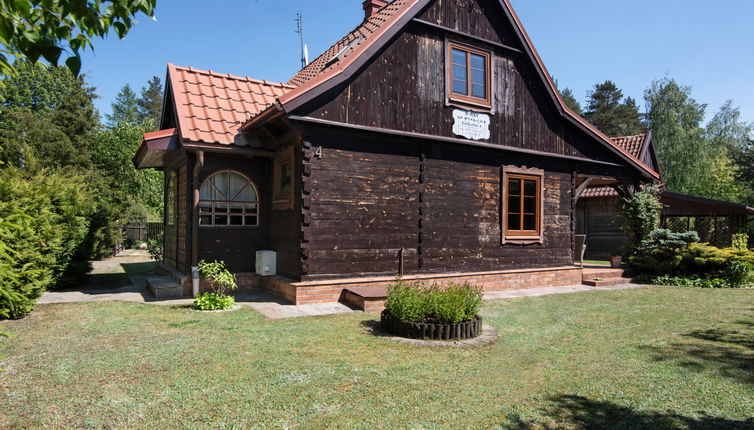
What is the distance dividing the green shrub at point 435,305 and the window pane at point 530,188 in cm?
644

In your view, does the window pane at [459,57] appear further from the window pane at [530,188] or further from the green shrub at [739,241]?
the green shrub at [739,241]

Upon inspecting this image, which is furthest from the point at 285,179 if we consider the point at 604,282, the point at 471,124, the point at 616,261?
the point at 616,261

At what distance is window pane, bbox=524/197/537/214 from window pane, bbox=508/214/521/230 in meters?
0.38

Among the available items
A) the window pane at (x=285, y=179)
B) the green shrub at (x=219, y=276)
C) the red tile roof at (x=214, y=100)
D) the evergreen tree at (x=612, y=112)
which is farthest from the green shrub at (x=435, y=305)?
the evergreen tree at (x=612, y=112)

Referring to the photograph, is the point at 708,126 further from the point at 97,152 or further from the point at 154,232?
the point at 97,152

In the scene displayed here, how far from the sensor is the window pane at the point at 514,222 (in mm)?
12141

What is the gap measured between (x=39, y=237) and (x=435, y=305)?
22.7 feet

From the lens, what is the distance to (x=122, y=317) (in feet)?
24.7

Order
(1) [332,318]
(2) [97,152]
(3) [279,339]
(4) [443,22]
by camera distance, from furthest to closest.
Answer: (2) [97,152] < (4) [443,22] < (1) [332,318] < (3) [279,339]

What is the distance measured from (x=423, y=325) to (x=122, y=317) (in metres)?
5.07

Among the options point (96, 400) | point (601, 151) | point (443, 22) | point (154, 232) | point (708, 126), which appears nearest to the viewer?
point (96, 400)

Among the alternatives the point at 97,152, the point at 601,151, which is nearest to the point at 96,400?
the point at 601,151

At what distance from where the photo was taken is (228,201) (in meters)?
10.4

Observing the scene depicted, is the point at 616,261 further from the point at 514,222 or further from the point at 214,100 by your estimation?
the point at 214,100
